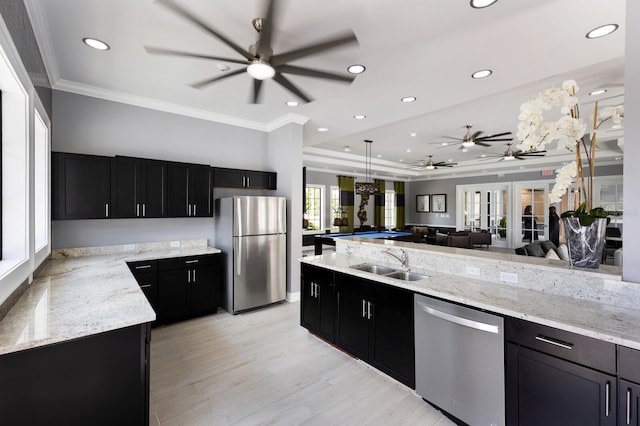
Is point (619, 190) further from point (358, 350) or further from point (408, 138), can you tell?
point (358, 350)

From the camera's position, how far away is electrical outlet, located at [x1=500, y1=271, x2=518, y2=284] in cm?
216

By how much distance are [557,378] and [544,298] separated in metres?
0.52

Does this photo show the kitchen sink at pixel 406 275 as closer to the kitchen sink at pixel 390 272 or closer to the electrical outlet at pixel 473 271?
the kitchen sink at pixel 390 272

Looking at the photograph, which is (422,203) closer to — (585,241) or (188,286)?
(188,286)

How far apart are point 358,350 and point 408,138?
486 cm

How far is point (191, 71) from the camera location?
3.07 meters

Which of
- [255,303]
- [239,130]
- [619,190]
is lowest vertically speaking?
[255,303]

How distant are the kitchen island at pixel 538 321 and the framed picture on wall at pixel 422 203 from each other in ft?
30.3

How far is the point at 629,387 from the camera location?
4.33 feet

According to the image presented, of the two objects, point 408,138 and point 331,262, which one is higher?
point 408,138

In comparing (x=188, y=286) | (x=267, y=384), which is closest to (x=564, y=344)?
(x=267, y=384)

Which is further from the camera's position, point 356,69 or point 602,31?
point 356,69

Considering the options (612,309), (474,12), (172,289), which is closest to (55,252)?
(172,289)

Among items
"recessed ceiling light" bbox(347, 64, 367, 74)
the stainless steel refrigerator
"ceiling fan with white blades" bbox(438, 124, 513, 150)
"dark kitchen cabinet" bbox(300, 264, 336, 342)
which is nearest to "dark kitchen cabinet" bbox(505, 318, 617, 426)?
"dark kitchen cabinet" bbox(300, 264, 336, 342)
